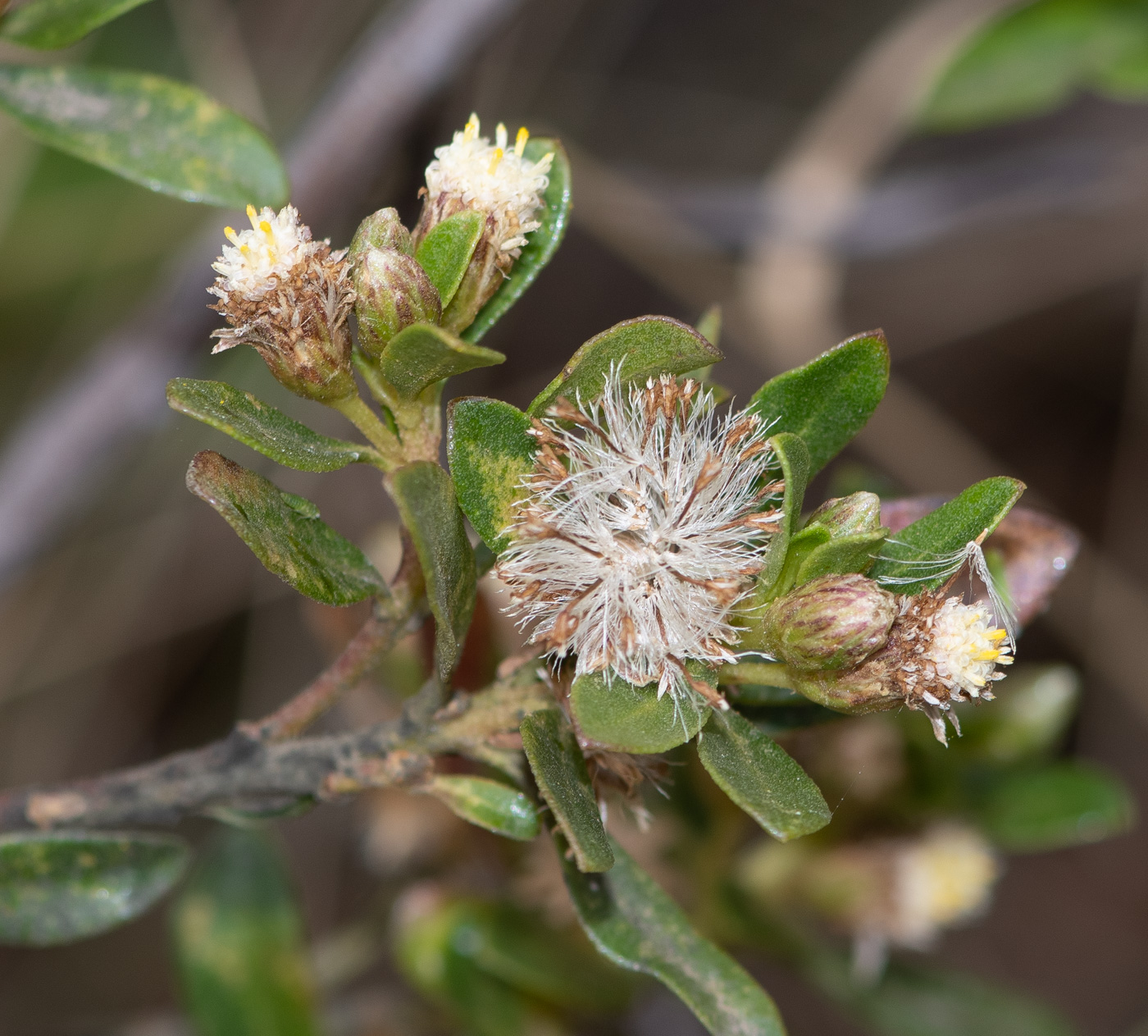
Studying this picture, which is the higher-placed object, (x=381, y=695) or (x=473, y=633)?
(x=473, y=633)

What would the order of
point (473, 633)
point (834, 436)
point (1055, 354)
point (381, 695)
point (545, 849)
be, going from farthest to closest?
point (1055, 354), point (381, 695), point (545, 849), point (473, 633), point (834, 436)

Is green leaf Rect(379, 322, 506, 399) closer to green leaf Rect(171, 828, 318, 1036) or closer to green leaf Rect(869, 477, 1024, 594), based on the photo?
green leaf Rect(869, 477, 1024, 594)

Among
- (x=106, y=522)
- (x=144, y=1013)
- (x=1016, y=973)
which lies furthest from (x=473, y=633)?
(x=1016, y=973)

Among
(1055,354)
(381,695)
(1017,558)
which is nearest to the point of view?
(1017,558)

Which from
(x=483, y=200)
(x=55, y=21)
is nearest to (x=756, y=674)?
(x=483, y=200)

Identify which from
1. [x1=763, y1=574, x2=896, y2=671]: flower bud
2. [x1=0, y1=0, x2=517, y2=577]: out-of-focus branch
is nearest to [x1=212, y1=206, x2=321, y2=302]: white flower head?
[x1=763, y1=574, x2=896, y2=671]: flower bud

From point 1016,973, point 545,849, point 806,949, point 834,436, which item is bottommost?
point 1016,973

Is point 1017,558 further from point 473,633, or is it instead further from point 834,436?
point 473,633
